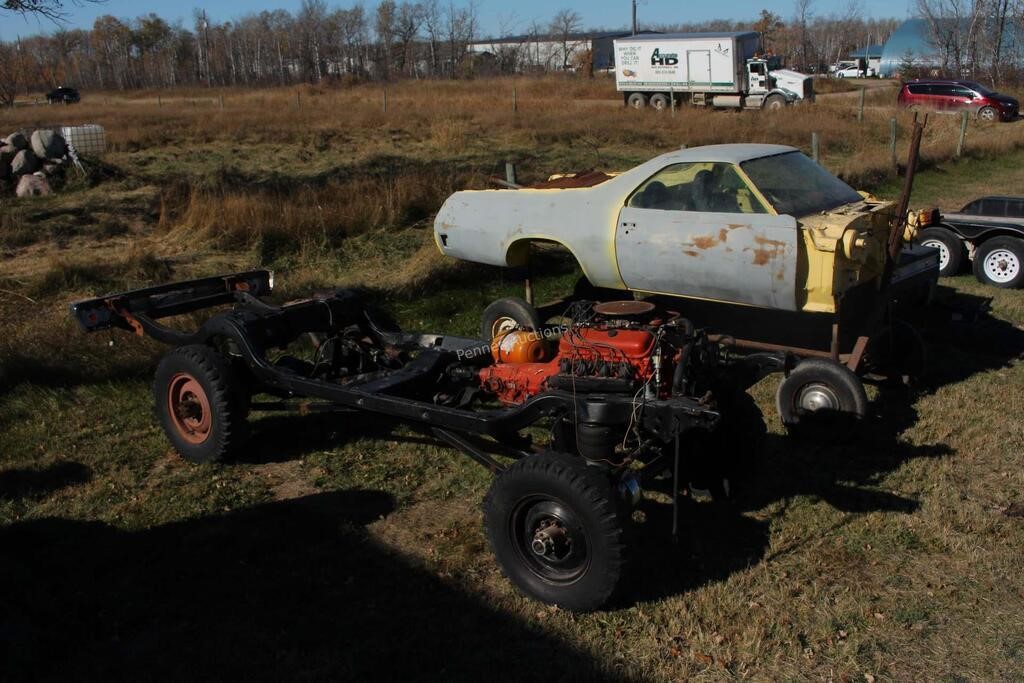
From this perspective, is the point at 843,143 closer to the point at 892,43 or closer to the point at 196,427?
the point at 196,427

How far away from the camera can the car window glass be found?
6320mm

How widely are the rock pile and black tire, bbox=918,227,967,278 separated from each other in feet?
44.6

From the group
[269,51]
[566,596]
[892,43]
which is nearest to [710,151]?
[566,596]

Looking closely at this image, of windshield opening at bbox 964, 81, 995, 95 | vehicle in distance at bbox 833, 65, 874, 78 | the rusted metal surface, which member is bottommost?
the rusted metal surface

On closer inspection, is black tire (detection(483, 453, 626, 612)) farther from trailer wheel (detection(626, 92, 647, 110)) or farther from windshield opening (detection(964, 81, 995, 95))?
trailer wheel (detection(626, 92, 647, 110))

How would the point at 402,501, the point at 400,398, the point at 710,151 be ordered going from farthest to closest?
1. the point at 710,151
2. the point at 402,501
3. the point at 400,398

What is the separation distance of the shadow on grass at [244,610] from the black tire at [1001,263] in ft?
24.0

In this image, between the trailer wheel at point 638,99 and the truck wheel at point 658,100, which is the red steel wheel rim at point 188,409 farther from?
the trailer wheel at point 638,99

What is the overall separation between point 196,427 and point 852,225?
14.2 ft

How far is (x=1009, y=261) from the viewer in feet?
30.4

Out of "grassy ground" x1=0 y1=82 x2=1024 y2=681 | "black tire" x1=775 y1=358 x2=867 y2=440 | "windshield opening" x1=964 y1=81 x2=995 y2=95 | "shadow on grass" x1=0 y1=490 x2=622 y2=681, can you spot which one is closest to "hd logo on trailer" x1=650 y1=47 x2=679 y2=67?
"windshield opening" x1=964 y1=81 x2=995 y2=95

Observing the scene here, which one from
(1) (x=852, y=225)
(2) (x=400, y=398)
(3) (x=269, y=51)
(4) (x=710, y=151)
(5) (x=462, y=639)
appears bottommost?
(5) (x=462, y=639)

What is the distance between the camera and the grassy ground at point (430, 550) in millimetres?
3744

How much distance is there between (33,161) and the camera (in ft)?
52.7
